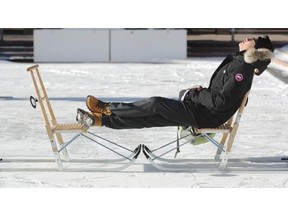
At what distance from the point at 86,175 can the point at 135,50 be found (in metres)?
14.7

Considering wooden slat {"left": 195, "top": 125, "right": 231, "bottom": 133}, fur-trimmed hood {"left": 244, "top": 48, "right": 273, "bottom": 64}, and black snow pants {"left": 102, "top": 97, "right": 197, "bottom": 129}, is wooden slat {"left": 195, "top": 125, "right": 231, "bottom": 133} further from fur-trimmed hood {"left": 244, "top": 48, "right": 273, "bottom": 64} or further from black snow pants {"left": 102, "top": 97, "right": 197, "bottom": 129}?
fur-trimmed hood {"left": 244, "top": 48, "right": 273, "bottom": 64}

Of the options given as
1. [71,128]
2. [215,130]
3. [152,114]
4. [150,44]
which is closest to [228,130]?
[215,130]

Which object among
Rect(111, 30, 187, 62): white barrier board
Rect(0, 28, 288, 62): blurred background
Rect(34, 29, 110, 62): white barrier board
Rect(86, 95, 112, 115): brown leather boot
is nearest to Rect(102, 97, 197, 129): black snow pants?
Rect(86, 95, 112, 115): brown leather boot

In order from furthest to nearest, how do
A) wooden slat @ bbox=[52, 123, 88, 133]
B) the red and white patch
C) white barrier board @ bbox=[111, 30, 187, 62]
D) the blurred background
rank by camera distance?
the blurred background < white barrier board @ bbox=[111, 30, 187, 62] < wooden slat @ bbox=[52, 123, 88, 133] < the red and white patch

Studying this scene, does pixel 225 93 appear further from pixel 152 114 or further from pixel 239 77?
pixel 152 114

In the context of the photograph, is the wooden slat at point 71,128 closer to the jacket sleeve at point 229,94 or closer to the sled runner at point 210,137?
the sled runner at point 210,137

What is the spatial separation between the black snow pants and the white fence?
13949 millimetres

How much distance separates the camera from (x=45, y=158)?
6.32 metres

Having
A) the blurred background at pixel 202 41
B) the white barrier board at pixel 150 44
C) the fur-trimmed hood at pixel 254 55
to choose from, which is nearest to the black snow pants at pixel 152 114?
the fur-trimmed hood at pixel 254 55

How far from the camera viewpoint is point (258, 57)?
18.4ft

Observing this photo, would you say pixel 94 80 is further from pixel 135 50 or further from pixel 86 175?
pixel 86 175

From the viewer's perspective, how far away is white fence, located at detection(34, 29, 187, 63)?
65.3ft

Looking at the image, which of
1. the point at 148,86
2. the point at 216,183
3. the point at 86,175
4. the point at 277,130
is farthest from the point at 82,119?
the point at 148,86

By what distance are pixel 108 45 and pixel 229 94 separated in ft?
48.4
